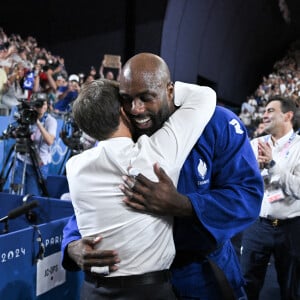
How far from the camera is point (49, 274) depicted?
7.05ft

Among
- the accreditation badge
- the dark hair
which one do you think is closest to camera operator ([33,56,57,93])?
the dark hair

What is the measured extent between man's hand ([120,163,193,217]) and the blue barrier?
0.79m

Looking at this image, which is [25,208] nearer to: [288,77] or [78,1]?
[78,1]

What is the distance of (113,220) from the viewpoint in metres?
1.25

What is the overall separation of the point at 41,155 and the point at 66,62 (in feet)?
24.5

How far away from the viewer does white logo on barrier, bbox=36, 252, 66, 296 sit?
2064 mm

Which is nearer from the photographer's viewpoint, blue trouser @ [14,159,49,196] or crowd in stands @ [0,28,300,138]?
blue trouser @ [14,159,49,196]

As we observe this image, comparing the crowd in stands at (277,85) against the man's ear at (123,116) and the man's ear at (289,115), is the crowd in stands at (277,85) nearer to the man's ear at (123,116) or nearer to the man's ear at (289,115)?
the man's ear at (289,115)

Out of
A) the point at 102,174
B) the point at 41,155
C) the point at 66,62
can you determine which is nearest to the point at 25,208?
the point at 102,174

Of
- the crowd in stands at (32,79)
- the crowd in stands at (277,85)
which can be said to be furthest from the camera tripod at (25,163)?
the crowd in stands at (277,85)

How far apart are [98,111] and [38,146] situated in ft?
12.0

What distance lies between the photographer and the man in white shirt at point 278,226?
9.07ft

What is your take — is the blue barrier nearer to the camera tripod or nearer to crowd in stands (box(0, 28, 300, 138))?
the camera tripod

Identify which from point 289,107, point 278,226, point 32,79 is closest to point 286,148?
point 289,107
